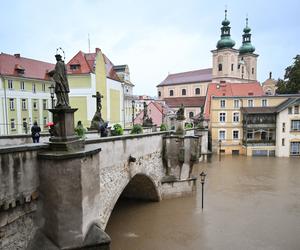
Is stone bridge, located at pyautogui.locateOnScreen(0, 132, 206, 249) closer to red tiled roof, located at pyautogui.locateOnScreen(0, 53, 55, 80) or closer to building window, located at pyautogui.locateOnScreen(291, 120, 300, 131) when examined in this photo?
red tiled roof, located at pyautogui.locateOnScreen(0, 53, 55, 80)

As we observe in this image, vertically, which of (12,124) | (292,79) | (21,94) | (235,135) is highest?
(292,79)

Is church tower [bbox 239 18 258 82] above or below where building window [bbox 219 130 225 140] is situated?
above

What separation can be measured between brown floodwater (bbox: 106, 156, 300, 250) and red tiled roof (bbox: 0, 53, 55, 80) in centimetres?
2048

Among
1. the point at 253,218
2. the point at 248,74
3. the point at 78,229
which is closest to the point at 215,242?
the point at 253,218

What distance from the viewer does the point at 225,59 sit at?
53.1 metres

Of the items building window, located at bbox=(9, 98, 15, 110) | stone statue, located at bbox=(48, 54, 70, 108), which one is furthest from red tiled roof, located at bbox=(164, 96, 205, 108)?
stone statue, located at bbox=(48, 54, 70, 108)

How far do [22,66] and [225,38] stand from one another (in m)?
41.1

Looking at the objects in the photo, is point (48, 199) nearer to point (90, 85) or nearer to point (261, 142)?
point (90, 85)

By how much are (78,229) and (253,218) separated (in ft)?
35.0

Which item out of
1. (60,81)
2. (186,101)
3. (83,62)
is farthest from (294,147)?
(60,81)

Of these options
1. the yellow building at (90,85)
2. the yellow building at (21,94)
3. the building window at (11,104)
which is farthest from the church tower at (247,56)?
the building window at (11,104)

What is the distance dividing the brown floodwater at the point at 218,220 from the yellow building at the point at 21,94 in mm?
16258

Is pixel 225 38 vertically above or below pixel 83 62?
above

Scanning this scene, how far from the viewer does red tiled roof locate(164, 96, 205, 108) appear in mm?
53375
